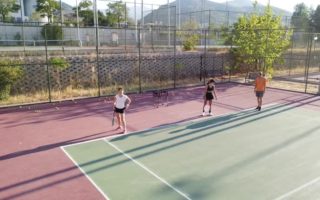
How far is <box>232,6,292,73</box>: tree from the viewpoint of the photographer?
65.9 ft

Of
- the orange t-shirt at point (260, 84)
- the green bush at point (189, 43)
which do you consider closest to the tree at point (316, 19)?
the green bush at point (189, 43)

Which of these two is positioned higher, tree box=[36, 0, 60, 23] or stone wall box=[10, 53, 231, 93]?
tree box=[36, 0, 60, 23]

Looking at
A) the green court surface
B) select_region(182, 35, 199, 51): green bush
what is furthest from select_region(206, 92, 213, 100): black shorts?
select_region(182, 35, 199, 51): green bush

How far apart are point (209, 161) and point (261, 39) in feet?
46.9

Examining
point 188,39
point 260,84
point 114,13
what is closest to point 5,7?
point 114,13

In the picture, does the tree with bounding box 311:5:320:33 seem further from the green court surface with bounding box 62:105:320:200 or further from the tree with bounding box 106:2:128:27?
the green court surface with bounding box 62:105:320:200

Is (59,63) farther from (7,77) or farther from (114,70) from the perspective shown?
(114,70)

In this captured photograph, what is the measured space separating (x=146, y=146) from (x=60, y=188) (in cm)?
300

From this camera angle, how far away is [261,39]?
66.0ft

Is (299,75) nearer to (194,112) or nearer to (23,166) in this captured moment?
(194,112)

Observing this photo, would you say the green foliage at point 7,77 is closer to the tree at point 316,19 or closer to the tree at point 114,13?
the tree at point 114,13

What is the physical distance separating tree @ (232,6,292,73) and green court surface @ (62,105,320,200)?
9.46 meters

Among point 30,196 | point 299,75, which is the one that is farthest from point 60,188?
point 299,75

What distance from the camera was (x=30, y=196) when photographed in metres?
6.31
